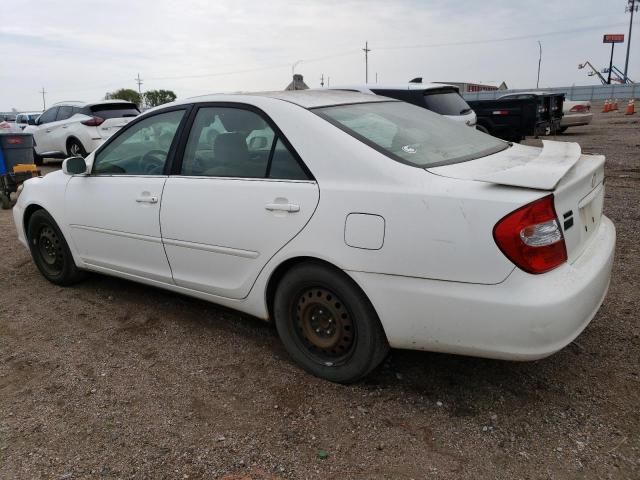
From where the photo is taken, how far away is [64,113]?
1285 cm

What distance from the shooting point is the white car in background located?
827cm

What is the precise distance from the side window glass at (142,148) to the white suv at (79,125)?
27.7 feet

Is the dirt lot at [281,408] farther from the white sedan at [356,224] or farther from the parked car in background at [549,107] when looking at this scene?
the parked car in background at [549,107]

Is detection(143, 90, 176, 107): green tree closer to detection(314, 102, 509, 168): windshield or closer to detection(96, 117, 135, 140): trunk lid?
detection(96, 117, 135, 140): trunk lid

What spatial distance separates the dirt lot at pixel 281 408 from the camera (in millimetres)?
2330

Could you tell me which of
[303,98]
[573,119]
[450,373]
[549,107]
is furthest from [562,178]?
[573,119]

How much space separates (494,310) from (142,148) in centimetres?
265

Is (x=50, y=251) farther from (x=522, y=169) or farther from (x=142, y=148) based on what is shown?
(x=522, y=169)

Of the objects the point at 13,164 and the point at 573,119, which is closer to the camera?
the point at 13,164

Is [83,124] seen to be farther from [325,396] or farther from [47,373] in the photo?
[325,396]

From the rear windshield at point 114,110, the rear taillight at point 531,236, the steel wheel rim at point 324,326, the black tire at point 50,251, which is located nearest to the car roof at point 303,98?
the steel wheel rim at point 324,326

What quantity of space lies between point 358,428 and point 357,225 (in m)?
0.97

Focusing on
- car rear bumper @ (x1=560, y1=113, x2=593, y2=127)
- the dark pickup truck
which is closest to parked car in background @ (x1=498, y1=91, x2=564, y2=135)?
the dark pickup truck

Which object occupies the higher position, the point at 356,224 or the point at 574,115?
the point at 574,115
